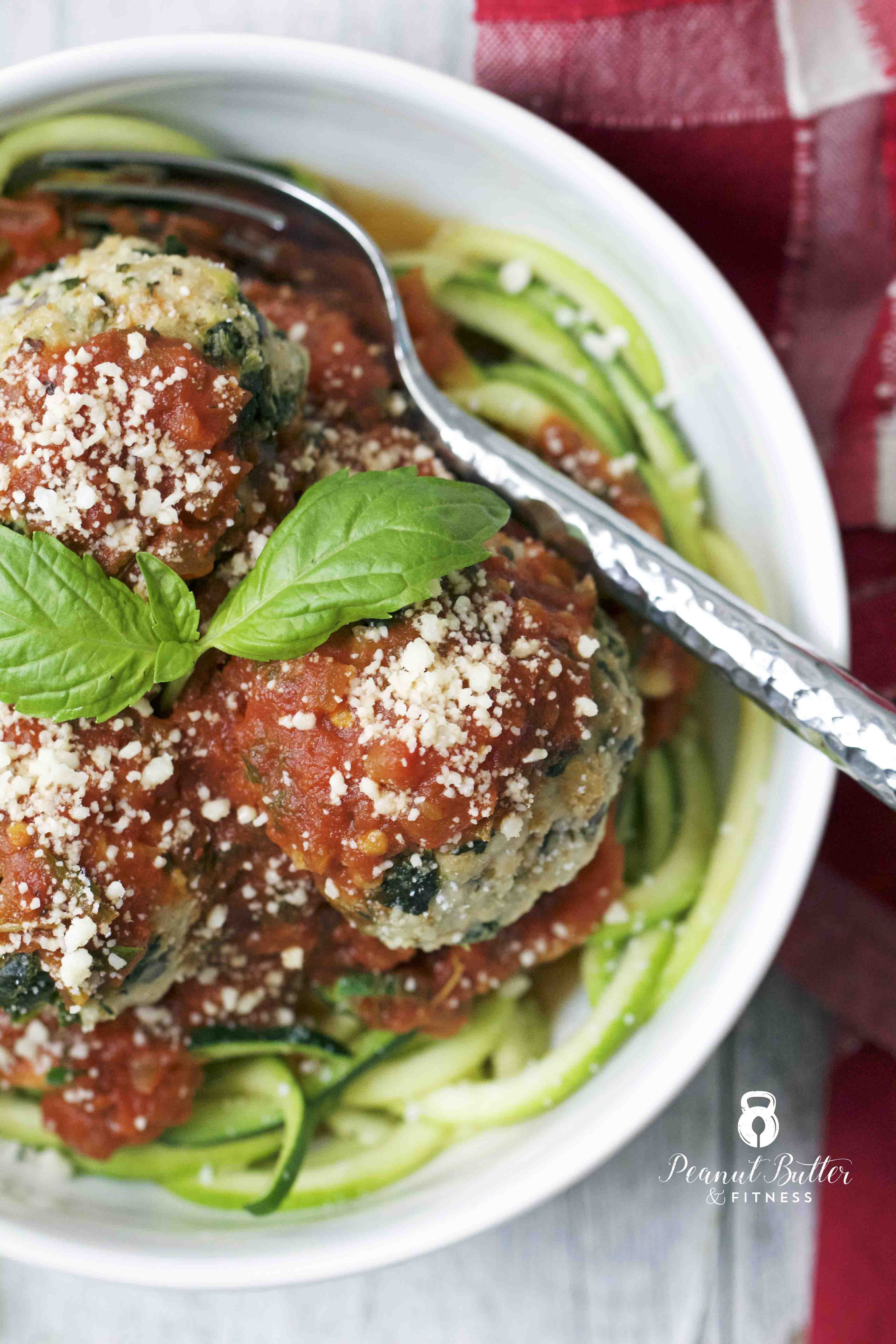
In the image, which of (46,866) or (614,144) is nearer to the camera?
(46,866)

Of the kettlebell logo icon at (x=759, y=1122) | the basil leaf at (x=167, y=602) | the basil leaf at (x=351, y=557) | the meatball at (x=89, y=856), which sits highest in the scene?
the basil leaf at (x=351, y=557)

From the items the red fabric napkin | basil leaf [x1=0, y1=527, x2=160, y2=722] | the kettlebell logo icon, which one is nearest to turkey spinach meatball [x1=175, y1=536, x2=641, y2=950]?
basil leaf [x1=0, y1=527, x2=160, y2=722]

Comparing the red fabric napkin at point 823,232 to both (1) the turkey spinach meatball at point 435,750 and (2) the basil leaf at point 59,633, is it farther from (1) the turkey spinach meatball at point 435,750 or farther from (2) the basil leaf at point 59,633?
(2) the basil leaf at point 59,633

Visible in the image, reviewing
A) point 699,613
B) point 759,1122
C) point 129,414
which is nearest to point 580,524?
point 699,613

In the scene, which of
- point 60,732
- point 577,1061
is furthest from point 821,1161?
point 60,732

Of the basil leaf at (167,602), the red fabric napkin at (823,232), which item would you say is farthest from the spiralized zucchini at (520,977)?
the basil leaf at (167,602)

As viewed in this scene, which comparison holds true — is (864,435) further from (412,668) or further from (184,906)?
(184,906)

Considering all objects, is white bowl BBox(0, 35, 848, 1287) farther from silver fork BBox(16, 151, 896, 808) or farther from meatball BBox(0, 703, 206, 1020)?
meatball BBox(0, 703, 206, 1020)
